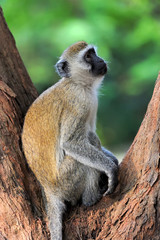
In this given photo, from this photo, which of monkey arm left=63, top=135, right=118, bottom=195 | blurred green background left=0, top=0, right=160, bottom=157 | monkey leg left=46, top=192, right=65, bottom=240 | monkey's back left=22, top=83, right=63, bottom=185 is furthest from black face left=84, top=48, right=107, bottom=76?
blurred green background left=0, top=0, right=160, bottom=157

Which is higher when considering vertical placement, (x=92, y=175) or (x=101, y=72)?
(x=101, y=72)

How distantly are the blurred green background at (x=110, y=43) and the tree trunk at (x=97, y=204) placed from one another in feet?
24.3

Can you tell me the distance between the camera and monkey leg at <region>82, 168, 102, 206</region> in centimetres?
386

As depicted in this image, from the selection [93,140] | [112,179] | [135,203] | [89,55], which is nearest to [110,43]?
[89,55]

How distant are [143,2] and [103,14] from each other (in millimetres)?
1403

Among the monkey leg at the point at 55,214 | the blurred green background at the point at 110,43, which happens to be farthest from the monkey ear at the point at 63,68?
the blurred green background at the point at 110,43

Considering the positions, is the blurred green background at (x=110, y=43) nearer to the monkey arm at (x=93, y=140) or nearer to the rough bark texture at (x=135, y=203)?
the monkey arm at (x=93, y=140)

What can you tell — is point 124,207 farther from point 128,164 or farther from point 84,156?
point 84,156

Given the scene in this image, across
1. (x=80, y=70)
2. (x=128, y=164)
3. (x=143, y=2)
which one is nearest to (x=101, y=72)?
(x=80, y=70)

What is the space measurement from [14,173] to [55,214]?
0.57 meters

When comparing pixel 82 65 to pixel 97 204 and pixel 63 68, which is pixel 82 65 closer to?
pixel 63 68

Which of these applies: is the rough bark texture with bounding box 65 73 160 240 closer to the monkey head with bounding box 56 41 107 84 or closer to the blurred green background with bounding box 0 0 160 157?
the monkey head with bounding box 56 41 107 84

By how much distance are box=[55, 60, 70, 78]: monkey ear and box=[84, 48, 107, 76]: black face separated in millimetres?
256

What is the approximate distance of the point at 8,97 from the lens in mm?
3992
